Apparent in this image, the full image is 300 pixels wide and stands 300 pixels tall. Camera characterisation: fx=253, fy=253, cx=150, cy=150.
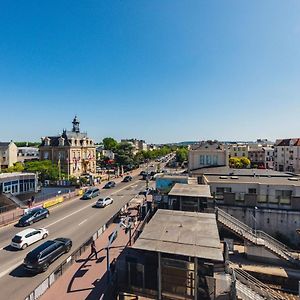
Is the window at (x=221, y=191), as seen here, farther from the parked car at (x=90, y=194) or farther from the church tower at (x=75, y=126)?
the church tower at (x=75, y=126)

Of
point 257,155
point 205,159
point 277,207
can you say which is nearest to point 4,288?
point 277,207

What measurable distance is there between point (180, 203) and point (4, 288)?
12169mm

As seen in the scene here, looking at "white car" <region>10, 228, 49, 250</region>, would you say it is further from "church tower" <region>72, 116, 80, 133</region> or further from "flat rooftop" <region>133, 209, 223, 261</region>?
"church tower" <region>72, 116, 80, 133</region>

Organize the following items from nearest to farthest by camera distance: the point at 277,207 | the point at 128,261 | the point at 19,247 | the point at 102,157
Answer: the point at 128,261 < the point at 19,247 < the point at 277,207 < the point at 102,157

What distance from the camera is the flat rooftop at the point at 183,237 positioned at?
10194mm

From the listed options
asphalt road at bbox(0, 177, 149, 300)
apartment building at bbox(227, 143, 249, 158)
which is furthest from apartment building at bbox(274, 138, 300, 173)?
asphalt road at bbox(0, 177, 149, 300)

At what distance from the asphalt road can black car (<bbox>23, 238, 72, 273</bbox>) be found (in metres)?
0.43

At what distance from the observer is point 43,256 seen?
16.7 m

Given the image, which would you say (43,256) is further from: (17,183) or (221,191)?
(17,183)

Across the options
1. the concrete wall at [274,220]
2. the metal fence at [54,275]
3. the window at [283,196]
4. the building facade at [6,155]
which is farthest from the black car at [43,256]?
the building facade at [6,155]

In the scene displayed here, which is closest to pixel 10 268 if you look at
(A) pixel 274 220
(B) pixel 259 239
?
(B) pixel 259 239

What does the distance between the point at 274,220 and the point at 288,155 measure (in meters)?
64.0

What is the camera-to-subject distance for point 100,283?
1512 cm

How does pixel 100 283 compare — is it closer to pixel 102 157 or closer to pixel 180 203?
pixel 180 203
